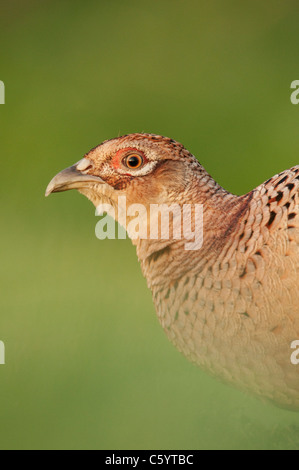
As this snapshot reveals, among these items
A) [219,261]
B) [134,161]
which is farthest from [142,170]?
[219,261]

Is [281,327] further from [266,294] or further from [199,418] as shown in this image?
[199,418]

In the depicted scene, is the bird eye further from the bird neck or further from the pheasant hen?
the bird neck

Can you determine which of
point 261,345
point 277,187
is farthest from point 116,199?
point 261,345

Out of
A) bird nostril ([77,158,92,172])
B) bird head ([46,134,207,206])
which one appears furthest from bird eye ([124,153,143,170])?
bird nostril ([77,158,92,172])

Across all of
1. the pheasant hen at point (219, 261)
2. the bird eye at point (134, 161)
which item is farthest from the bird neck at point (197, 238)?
the bird eye at point (134, 161)

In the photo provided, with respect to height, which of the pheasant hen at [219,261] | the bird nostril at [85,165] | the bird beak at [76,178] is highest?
the bird nostril at [85,165]

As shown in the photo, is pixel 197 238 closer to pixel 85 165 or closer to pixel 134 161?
pixel 134 161

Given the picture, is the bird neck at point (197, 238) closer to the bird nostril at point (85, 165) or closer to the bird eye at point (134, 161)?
the bird eye at point (134, 161)
